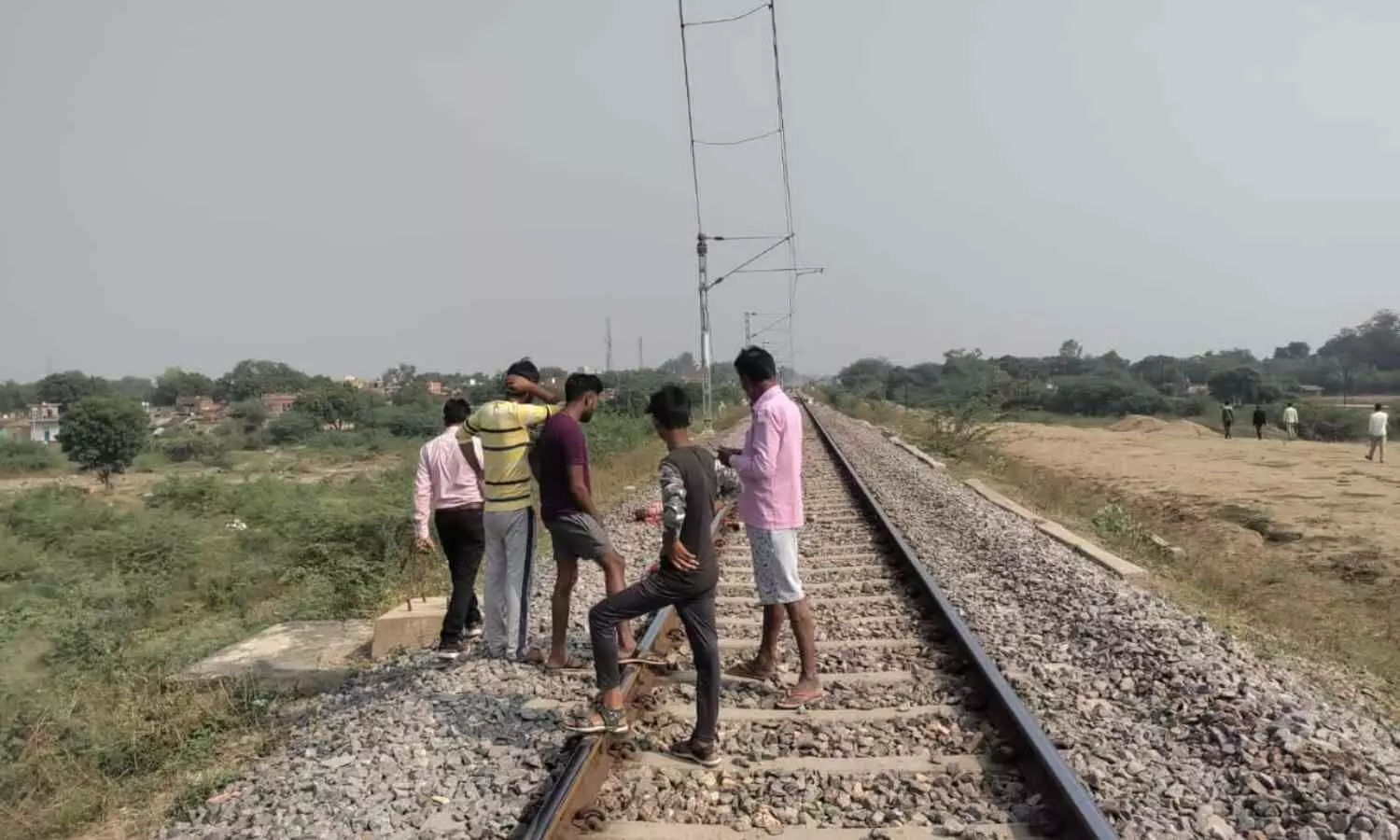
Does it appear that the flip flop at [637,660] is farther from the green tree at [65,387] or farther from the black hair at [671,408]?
the green tree at [65,387]

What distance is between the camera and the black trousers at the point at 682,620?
4109 millimetres

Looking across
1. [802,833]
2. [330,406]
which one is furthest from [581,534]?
[330,406]

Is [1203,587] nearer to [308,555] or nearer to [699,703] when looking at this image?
[699,703]

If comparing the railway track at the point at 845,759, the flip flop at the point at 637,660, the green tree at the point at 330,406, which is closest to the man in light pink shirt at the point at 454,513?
the railway track at the point at 845,759

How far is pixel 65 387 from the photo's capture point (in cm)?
10544

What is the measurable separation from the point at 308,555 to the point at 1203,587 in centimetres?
961

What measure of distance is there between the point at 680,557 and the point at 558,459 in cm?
123

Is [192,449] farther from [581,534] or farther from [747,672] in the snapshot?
[747,672]

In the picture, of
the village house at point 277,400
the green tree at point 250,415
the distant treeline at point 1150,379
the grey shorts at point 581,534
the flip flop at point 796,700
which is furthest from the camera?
the village house at point 277,400

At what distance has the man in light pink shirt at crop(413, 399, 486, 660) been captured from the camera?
19.3 feet

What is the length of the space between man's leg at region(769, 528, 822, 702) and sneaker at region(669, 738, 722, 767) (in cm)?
77

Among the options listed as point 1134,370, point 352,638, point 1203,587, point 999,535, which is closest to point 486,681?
point 352,638

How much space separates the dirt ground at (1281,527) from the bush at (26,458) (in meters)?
48.2

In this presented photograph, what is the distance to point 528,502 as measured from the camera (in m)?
5.61
